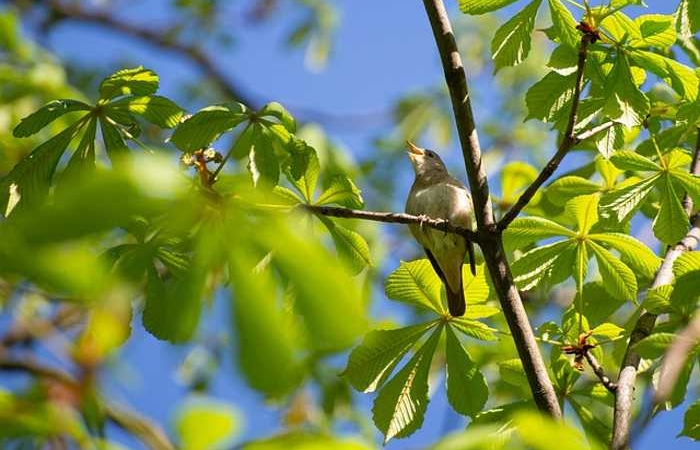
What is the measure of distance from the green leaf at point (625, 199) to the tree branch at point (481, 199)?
55cm

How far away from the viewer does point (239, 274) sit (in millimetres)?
1294

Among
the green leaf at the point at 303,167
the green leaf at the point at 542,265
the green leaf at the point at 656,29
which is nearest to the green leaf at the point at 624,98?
the green leaf at the point at 656,29

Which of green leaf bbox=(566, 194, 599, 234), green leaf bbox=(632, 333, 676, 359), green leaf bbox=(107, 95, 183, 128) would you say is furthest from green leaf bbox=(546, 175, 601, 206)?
green leaf bbox=(107, 95, 183, 128)

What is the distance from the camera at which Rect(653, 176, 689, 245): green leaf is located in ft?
11.5

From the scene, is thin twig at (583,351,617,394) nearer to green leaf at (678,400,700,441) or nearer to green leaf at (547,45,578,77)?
green leaf at (678,400,700,441)

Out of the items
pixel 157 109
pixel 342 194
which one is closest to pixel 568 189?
pixel 342 194

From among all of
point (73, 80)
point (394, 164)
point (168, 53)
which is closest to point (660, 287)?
point (394, 164)

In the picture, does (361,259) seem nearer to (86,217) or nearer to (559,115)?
(559,115)

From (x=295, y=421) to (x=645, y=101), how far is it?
1946 millimetres

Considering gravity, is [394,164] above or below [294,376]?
above

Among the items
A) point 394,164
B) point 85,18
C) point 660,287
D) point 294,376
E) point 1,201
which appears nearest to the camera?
point 294,376

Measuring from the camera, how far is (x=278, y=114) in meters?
3.43

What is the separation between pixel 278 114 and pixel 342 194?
41 cm

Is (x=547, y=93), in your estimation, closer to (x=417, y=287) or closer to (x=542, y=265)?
(x=542, y=265)
